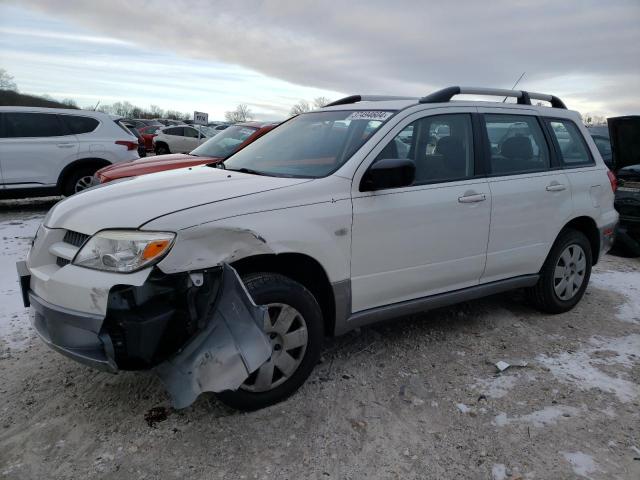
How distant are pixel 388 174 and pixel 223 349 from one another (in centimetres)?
138

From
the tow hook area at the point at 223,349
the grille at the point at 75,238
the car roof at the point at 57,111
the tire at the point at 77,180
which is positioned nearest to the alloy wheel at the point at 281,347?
the tow hook area at the point at 223,349

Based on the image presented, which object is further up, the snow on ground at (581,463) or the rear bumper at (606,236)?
the rear bumper at (606,236)

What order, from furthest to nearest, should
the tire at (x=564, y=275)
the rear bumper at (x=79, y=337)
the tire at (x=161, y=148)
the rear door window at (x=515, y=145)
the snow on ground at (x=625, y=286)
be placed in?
the tire at (x=161, y=148) → the snow on ground at (x=625, y=286) → the tire at (x=564, y=275) → the rear door window at (x=515, y=145) → the rear bumper at (x=79, y=337)

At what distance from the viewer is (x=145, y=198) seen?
2838 mm

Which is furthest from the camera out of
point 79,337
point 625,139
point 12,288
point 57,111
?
point 57,111

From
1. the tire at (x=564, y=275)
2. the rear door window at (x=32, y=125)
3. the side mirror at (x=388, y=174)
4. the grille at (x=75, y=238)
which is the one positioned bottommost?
the tire at (x=564, y=275)

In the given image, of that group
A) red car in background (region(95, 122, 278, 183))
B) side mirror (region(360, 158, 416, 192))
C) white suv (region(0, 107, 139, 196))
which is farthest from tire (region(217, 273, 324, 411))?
white suv (region(0, 107, 139, 196))

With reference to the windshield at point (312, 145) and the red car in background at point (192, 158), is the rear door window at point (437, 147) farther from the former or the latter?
the red car in background at point (192, 158)

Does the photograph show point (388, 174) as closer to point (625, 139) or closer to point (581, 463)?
point (581, 463)

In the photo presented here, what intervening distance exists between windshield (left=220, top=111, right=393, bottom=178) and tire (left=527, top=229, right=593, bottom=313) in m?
2.03

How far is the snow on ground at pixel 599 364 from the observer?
→ 3295 millimetres

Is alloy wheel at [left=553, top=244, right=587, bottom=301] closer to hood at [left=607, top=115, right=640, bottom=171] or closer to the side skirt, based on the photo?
the side skirt

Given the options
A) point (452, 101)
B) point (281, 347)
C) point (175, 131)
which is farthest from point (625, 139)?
point (175, 131)

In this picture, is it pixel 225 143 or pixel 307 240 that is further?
pixel 225 143
